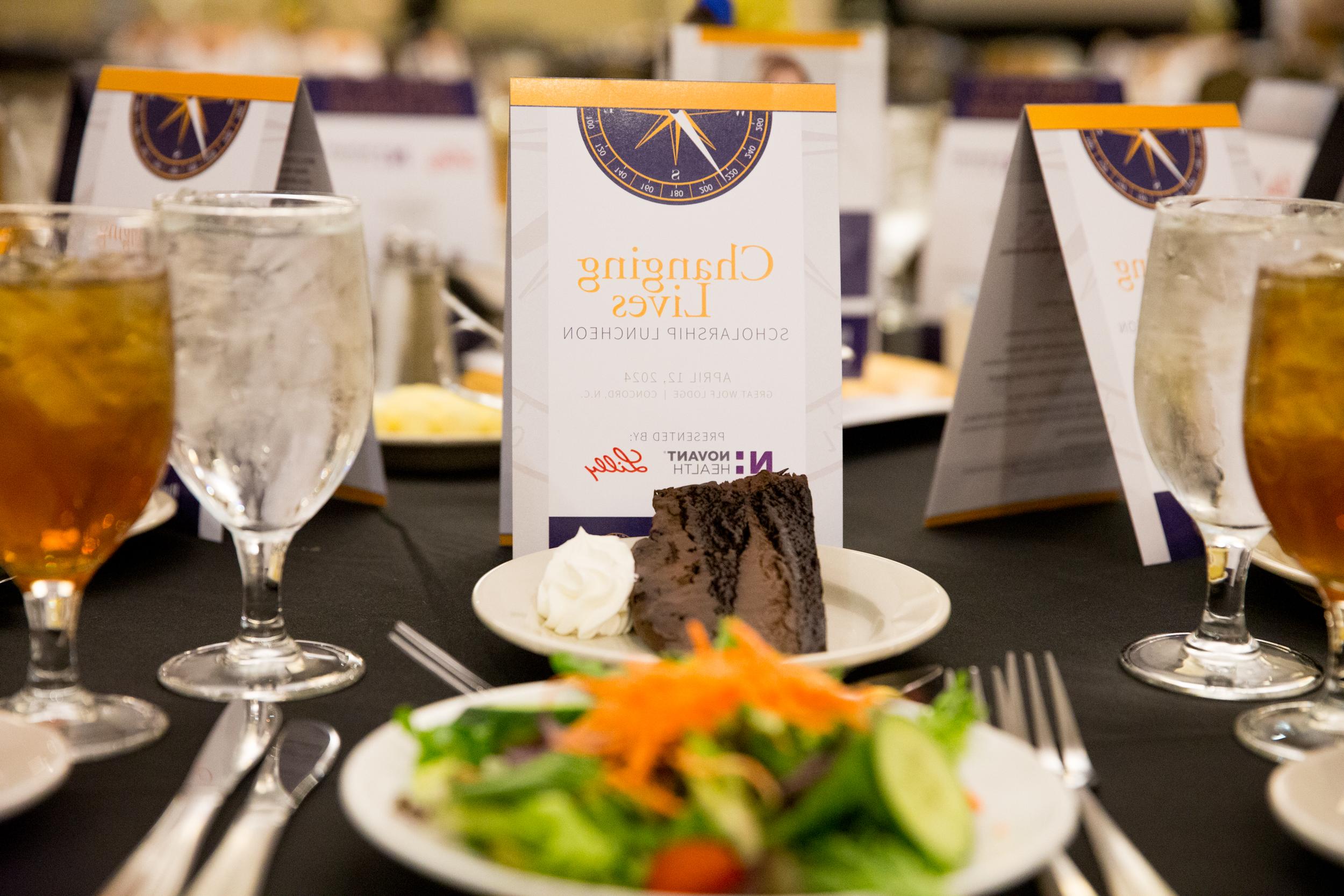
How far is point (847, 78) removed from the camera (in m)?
2.53

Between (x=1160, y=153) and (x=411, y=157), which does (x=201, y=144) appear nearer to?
(x=1160, y=153)

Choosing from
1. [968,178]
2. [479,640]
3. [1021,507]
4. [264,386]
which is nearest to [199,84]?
[264,386]

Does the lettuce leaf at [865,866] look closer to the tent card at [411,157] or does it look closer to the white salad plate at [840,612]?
the white salad plate at [840,612]

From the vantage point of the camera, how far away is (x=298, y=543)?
147cm

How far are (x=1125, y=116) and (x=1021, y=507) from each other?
1.62ft

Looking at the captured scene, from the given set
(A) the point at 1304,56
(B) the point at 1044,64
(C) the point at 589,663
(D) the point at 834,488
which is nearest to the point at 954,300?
(D) the point at 834,488

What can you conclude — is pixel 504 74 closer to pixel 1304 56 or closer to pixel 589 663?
pixel 1304 56

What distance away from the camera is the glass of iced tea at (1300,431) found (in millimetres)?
946

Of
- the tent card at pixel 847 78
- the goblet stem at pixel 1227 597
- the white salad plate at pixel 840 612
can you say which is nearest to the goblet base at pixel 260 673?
the white salad plate at pixel 840 612

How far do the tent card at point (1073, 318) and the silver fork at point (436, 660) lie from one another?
688 mm

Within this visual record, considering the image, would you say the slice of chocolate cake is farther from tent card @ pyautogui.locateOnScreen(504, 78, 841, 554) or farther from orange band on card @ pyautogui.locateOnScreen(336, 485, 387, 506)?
orange band on card @ pyautogui.locateOnScreen(336, 485, 387, 506)

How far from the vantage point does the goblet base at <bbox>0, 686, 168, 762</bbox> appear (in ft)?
2.99

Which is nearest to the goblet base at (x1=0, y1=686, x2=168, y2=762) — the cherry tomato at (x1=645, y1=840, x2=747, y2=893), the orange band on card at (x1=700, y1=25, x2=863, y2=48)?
the cherry tomato at (x1=645, y1=840, x2=747, y2=893)

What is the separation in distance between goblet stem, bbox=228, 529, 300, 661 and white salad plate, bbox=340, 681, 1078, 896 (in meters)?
0.30
